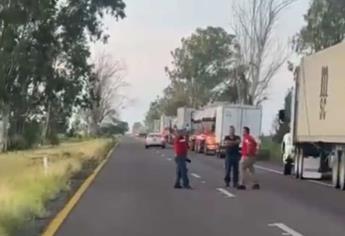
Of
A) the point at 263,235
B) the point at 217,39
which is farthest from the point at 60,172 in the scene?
the point at 217,39

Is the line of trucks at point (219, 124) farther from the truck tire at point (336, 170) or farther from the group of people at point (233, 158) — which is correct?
the group of people at point (233, 158)

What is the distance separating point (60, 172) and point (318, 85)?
881 cm

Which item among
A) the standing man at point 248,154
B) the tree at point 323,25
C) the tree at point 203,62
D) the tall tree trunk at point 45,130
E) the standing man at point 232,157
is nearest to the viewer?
the standing man at point 248,154

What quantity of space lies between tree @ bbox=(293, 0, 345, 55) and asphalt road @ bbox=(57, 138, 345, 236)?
3514cm

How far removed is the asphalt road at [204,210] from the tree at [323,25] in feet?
115

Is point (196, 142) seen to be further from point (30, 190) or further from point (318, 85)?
point (30, 190)

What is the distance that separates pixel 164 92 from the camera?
513ft

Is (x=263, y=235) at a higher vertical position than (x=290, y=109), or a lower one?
lower

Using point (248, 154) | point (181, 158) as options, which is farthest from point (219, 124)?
point (181, 158)

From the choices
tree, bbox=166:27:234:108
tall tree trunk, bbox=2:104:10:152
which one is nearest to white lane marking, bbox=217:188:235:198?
tall tree trunk, bbox=2:104:10:152

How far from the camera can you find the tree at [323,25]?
6119 cm

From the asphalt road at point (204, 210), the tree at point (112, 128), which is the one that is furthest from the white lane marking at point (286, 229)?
the tree at point (112, 128)

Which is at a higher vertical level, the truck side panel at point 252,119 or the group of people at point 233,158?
the truck side panel at point 252,119

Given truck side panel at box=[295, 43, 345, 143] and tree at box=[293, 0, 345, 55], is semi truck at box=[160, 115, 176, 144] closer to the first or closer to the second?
tree at box=[293, 0, 345, 55]
